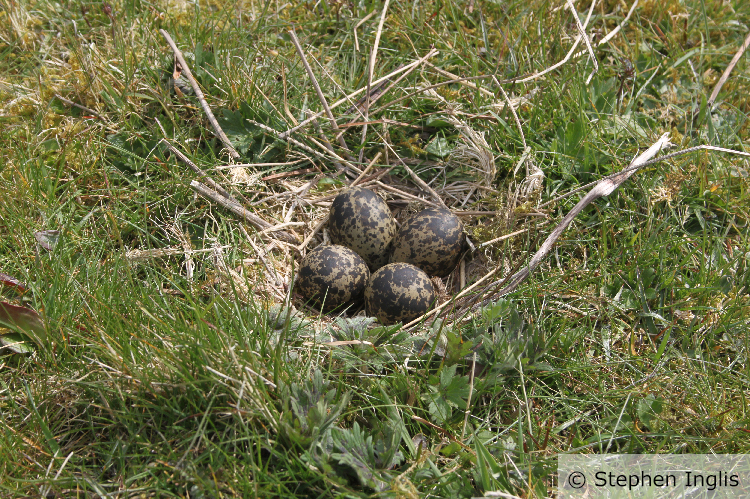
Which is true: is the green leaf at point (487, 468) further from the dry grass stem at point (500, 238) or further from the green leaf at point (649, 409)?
the dry grass stem at point (500, 238)

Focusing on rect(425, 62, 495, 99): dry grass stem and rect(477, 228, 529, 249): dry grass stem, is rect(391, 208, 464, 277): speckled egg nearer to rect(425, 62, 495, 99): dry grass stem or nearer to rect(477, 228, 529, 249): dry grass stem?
rect(477, 228, 529, 249): dry grass stem

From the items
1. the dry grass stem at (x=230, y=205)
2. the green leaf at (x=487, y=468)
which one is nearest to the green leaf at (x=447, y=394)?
the green leaf at (x=487, y=468)

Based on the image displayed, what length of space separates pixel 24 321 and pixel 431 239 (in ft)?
6.83

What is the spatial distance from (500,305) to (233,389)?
51.2 inches

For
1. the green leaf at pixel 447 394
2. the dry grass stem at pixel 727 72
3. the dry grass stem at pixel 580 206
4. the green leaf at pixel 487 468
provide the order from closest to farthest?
the green leaf at pixel 487 468
the green leaf at pixel 447 394
the dry grass stem at pixel 580 206
the dry grass stem at pixel 727 72

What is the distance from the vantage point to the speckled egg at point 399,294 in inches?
113

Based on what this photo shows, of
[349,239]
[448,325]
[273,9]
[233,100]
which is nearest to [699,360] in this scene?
[448,325]

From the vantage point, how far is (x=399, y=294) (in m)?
2.86

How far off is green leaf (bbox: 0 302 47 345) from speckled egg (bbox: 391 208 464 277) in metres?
1.90

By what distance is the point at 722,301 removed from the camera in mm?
2803

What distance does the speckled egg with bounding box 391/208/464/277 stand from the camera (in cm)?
307

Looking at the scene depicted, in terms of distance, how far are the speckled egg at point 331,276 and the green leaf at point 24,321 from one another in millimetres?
1292

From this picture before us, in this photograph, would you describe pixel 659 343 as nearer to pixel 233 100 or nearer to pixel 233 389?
pixel 233 389

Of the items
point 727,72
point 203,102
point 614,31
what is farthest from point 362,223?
point 727,72
